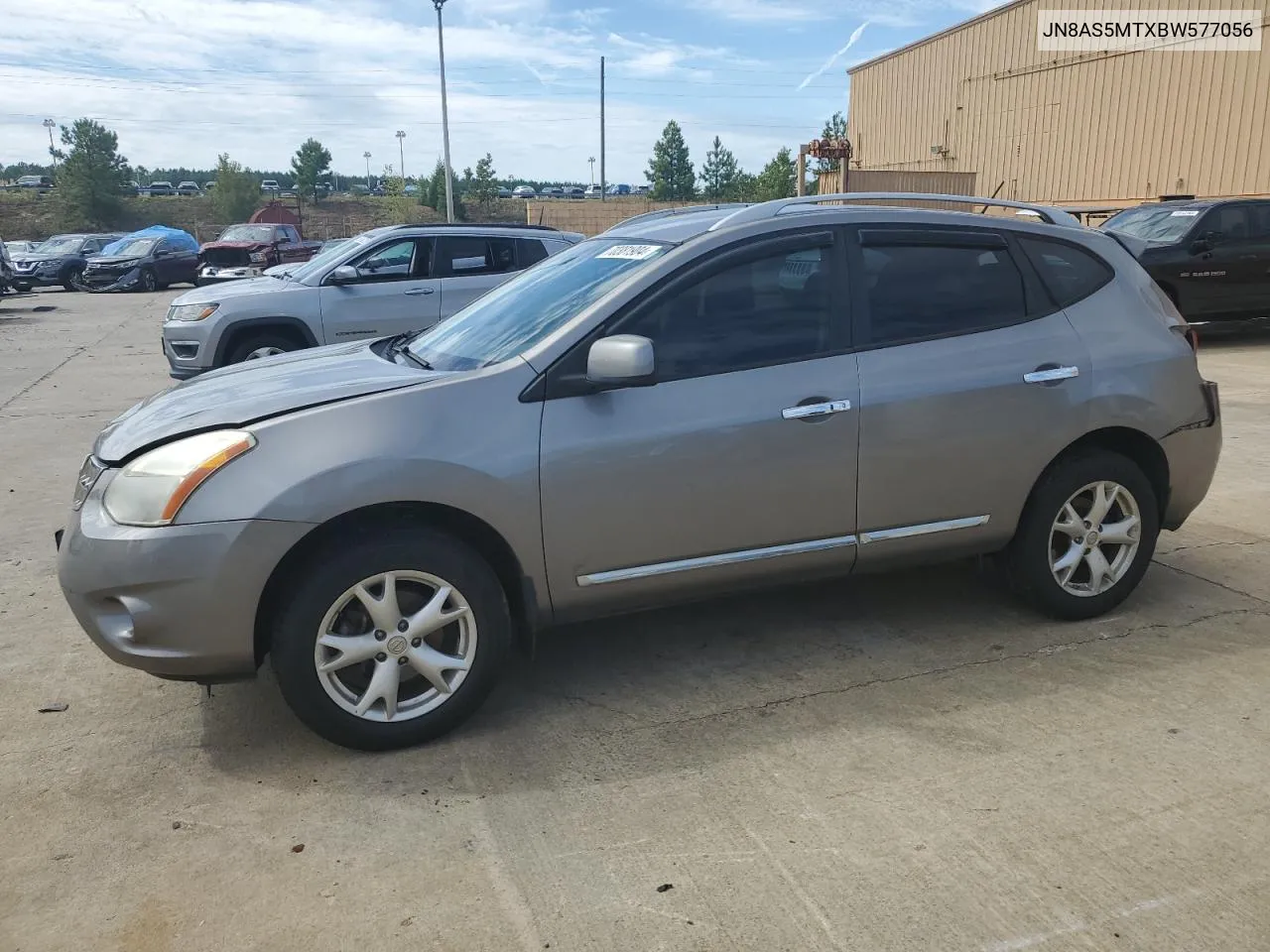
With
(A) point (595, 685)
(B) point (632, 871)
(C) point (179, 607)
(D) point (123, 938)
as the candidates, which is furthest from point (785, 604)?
(D) point (123, 938)

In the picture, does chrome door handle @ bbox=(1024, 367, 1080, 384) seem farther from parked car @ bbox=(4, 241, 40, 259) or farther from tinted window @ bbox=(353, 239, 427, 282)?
parked car @ bbox=(4, 241, 40, 259)

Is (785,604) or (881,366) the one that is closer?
(881,366)

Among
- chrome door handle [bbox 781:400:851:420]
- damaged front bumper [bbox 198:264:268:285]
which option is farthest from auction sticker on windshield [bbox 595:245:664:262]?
damaged front bumper [bbox 198:264:268:285]

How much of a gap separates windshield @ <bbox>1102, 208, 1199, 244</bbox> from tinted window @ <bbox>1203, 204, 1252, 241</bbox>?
0.20 m

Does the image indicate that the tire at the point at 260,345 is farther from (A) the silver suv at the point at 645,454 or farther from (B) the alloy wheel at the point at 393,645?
(B) the alloy wheel at the point at 393,645

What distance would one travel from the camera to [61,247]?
29.4 m

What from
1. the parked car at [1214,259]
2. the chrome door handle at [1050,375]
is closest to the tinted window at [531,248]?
the chrome door handle at [1050,375]

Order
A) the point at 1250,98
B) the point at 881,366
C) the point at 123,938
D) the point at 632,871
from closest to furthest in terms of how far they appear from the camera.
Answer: the point at 123,938
the point at 632,871
the point at 881,366
the point at 1250,98

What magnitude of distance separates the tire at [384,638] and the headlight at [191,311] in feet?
23.7

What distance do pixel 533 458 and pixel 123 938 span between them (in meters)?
1.71

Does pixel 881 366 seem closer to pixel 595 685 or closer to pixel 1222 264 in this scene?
pixel 595 685

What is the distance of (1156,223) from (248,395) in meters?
13.3

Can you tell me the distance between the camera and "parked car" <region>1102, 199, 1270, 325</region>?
498 inches

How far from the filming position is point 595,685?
3756mm
